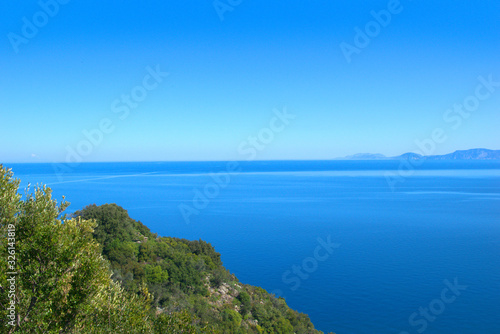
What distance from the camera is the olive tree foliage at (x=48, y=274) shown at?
9.48 m

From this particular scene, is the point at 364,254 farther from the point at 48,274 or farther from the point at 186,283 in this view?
the point at 48,274

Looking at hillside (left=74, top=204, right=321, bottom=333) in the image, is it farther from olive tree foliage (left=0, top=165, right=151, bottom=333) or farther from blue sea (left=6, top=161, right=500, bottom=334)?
olive tree foliage (left=0, top=165, right=151, bottom=333)

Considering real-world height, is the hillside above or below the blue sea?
below

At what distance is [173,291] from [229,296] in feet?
17.9

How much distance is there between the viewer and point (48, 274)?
9875mm

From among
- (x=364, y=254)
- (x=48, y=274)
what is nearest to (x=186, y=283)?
(x=48, y=274)

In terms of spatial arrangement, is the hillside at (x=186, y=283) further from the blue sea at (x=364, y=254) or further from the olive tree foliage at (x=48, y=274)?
the olive tree foliage at (x=48, y=274)

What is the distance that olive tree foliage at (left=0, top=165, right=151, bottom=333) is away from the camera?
31.1 ft

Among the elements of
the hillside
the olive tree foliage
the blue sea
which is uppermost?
the blue sea

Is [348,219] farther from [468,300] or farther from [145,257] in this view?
[145,257]

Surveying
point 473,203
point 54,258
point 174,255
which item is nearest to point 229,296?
point 174,255

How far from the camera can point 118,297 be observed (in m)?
12.5

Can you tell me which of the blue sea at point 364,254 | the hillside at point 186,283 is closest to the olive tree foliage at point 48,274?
the hillside at point 186,283

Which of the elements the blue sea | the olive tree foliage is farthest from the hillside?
the olive tree foliage
